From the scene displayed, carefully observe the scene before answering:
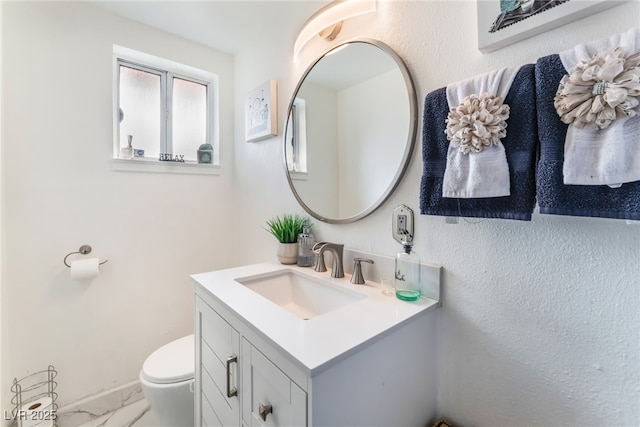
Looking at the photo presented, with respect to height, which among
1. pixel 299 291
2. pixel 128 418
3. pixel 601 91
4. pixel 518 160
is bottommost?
pixel 128 418

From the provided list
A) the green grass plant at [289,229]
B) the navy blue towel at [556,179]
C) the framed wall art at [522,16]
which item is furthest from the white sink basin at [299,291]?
the framed wall art at [522,16]

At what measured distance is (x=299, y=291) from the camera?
1229mm

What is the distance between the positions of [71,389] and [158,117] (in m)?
1.70

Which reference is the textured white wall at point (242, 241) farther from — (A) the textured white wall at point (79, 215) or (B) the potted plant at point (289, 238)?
(B) the potted plant at point (289, 238)

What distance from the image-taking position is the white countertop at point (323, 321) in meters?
0.60

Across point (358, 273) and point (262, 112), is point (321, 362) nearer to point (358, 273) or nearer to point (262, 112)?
point (358, 273)

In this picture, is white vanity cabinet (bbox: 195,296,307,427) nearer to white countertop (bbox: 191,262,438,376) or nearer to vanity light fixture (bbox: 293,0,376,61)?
white countertop (bbox: 191,262,438,376)

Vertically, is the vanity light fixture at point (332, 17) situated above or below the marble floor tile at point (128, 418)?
above

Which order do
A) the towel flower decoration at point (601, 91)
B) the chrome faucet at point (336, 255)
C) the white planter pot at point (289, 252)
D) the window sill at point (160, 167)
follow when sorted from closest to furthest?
the towel flower decoration at point (601, 91) → the chrome faucet at point (336, 255) → the white planter pot at point (289, 252) → the window sill at point (160, 167)

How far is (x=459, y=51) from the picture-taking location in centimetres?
83

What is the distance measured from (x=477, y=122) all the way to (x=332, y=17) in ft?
2.65

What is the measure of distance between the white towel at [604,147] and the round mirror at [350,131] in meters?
0.44

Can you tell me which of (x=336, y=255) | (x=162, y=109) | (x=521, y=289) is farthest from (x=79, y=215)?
(x=521, y=289)

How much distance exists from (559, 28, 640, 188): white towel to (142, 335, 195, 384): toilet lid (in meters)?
1.61
